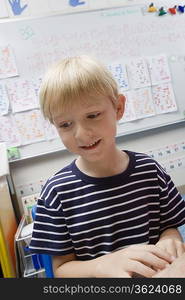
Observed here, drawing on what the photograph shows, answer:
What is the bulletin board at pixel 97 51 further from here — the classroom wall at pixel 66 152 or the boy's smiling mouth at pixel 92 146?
the boy's smiling mouth at pixel 92 146

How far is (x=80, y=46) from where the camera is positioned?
61.3 inches

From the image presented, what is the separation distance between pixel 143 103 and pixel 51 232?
1.28 metres

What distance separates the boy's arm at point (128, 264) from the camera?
41 centimetres

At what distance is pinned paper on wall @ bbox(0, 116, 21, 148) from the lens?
1.51 metres

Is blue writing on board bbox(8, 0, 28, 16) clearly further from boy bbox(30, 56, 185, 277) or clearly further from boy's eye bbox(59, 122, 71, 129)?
boy's eye bbox(59, 122, 71, 129)

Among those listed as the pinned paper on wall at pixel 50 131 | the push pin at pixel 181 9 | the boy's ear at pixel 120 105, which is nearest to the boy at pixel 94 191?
the boy's ear at pixel 120 105

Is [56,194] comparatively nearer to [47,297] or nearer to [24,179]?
[47,297]

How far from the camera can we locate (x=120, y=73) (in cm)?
162

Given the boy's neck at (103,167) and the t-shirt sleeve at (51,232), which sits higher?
the boy's neck at (103,167)

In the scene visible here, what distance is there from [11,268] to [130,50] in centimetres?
135

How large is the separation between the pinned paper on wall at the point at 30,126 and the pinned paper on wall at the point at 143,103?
60cm

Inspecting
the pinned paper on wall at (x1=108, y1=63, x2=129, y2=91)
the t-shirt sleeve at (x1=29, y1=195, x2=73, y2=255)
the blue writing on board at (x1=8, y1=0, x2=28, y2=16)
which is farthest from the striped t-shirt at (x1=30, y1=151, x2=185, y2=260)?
the blue writing on board at (x1=8, y1=0, x2=28, y2=16)

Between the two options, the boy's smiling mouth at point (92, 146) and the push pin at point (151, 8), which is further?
the push pin at point (151, 8)

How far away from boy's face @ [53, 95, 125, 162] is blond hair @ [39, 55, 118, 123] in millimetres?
14
